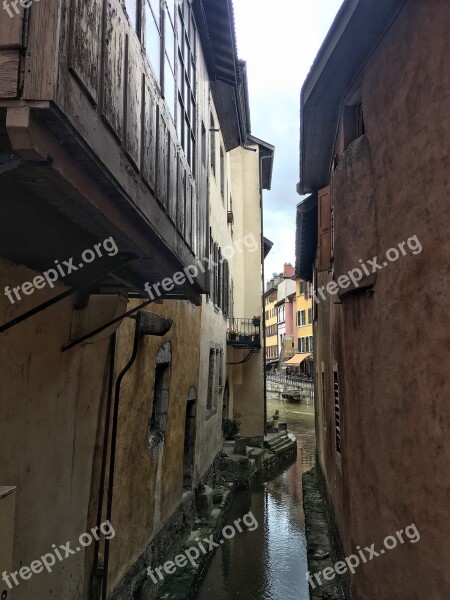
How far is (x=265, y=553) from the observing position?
10.1m

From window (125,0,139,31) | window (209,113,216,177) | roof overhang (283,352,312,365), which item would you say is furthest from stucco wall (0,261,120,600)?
roof overhang (283,352,312,365)

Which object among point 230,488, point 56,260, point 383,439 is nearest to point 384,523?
point 383,439

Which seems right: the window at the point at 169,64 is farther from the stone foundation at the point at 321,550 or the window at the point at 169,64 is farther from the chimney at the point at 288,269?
the chimney at the point at 288,269

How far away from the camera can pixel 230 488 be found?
523 inches

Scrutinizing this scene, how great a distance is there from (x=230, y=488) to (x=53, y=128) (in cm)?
1260

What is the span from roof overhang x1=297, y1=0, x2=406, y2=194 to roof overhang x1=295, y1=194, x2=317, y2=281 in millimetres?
2499

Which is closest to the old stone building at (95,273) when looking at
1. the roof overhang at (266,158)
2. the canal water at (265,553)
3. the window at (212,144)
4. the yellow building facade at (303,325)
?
the canal water at (265,553)

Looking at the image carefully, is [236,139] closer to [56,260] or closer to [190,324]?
[190,324]

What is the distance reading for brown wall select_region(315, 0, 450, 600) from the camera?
3.83m

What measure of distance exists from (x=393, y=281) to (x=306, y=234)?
352 inches

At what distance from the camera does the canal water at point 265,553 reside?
8.41 metres

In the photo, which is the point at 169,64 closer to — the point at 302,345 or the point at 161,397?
the point at 161,397

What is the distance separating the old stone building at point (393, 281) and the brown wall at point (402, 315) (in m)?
0.02

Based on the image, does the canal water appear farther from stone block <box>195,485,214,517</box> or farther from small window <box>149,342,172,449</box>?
small window <box>149,342,172,449</box>
